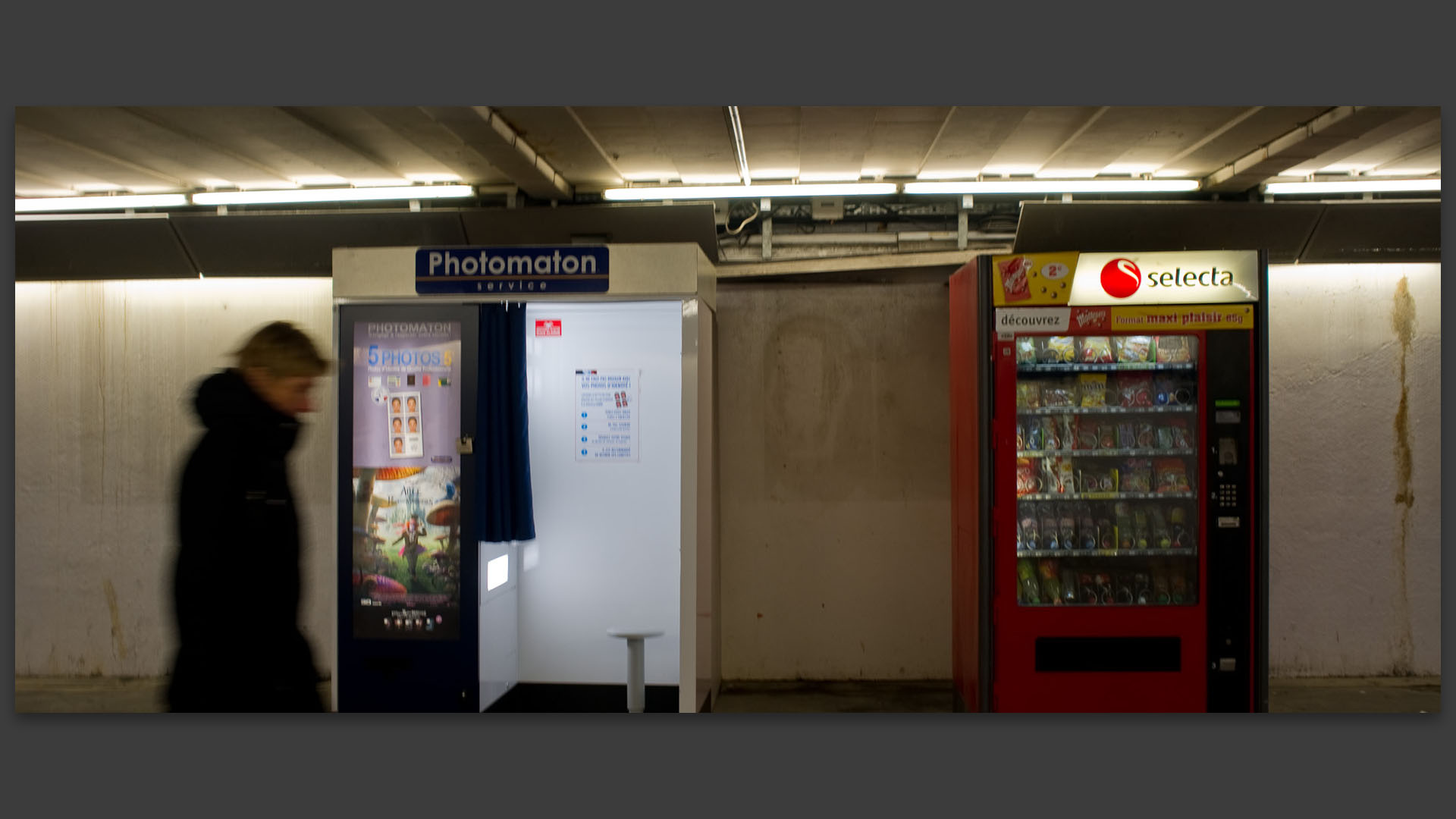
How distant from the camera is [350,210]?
200 inches

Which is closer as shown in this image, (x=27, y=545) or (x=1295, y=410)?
(x=1295, y=410)

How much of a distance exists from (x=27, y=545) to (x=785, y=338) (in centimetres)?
500

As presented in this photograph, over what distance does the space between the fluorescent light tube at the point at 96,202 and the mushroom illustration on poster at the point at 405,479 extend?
192cm

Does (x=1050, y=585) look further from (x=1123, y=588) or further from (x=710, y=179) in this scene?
(x=710, y=179)

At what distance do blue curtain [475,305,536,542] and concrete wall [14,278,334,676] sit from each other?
1737mm

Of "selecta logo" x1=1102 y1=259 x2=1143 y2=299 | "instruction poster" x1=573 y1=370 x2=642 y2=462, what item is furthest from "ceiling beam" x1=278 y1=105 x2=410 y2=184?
"selecta logo" x1=1102 y1=259 x2=1143 y2=299

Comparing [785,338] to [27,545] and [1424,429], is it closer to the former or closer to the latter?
[1424,429]

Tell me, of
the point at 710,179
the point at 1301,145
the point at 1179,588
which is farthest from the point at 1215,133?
the point at 710,179

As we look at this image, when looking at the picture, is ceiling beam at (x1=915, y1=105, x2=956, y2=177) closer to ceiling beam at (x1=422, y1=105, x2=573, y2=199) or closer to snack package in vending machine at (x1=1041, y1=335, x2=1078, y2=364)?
snack package in vending machine at (x1=1041, y1=335, x2=1078, y2=364)

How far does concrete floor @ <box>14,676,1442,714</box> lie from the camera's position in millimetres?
4777

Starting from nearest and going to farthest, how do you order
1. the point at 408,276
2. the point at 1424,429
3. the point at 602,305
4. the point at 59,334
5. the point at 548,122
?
the point at 548,122
the point at 408,276
the point at 602,305
the point at 1424,429
the point at 59,334

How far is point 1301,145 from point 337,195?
504 centimetres

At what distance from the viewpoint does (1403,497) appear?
511 centimetres

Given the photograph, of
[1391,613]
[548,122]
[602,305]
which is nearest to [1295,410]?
[1391,613]
